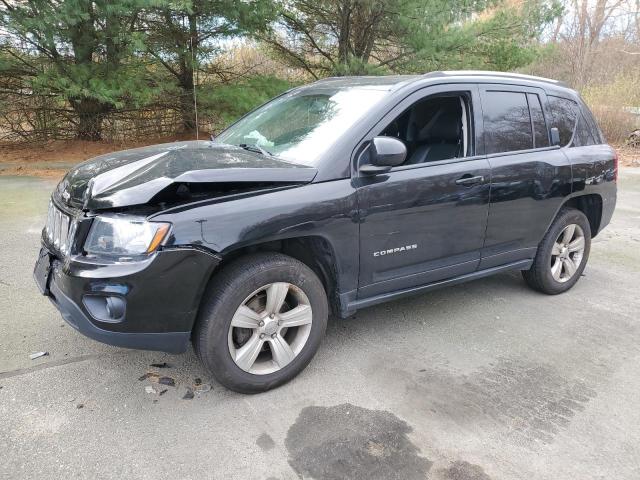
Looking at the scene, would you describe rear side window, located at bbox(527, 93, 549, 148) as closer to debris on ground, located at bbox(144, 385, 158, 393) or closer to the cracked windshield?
the cracked windshield

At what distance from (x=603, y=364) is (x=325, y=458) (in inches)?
83.4

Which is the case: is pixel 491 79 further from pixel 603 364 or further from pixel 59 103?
pixel 59 103

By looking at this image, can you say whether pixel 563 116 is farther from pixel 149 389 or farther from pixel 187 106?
pixel 187 106

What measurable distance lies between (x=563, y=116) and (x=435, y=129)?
1186 millimetres

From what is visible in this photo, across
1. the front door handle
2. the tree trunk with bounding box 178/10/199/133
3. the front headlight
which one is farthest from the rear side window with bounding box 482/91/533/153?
the tree trunk with bounding box 178/10/199/133

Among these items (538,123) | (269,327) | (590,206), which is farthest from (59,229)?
(590,206)

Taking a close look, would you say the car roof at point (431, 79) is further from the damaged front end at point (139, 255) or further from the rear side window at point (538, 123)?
the damaged front end at point (139, 255)

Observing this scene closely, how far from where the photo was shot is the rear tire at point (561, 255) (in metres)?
4.39

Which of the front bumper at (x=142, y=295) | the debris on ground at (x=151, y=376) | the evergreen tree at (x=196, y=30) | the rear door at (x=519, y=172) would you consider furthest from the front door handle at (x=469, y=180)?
the evergreen tree at (x=196, y=30)

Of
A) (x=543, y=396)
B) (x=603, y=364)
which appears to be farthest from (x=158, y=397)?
(x=603, y=364)

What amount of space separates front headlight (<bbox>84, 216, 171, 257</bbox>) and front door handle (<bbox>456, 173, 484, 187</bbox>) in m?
2.03

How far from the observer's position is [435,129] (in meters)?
4.15

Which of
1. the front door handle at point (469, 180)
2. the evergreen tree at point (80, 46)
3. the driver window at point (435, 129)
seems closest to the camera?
the front door handle at point (469, 180)

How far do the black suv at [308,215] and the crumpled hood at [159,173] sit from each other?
0.5 inches
